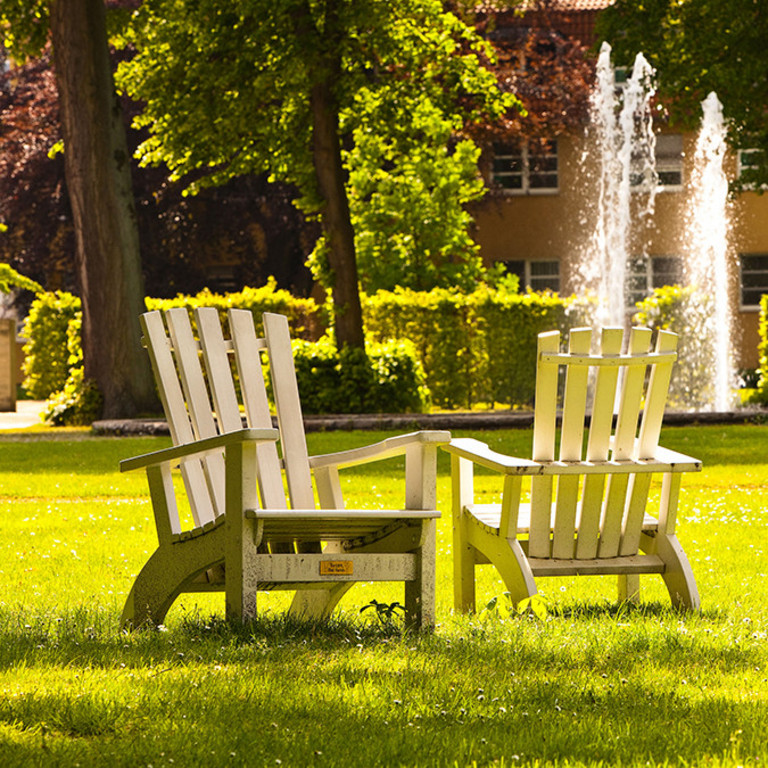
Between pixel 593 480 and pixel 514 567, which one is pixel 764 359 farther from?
pixel 514 567

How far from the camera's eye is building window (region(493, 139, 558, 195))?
3484 cm

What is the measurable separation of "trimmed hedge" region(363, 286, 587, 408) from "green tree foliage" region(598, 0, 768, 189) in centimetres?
537

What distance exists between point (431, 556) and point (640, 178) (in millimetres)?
30626

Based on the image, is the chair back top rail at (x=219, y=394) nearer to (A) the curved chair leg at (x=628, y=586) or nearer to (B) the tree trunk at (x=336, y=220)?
(A) the curved chair leg at (x=628, y=586)

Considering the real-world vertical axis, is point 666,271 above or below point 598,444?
above

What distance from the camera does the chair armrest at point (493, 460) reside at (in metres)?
5.07

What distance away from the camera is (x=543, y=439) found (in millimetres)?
5223

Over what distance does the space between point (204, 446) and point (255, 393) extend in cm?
88

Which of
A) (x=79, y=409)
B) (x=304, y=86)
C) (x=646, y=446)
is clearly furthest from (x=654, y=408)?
(x=79, y=409)

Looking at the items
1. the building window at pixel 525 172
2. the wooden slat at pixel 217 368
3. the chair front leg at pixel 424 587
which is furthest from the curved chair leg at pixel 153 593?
the building window at pixel 525 172

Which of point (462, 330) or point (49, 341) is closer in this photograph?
point (462, 330)

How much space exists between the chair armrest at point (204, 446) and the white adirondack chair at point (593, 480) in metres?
1.06

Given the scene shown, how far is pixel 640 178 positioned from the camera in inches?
1346

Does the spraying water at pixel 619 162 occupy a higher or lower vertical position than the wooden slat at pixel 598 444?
higher
